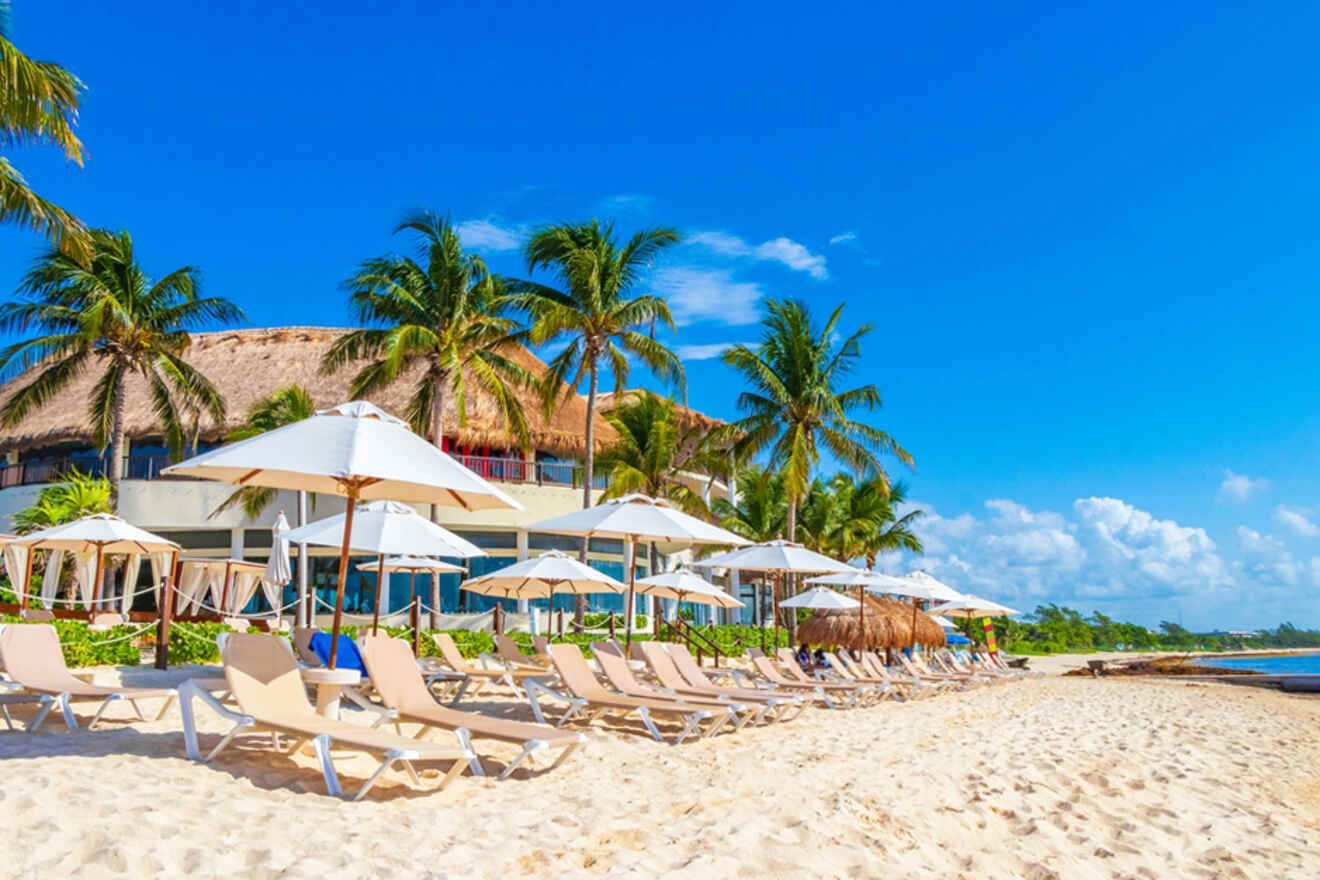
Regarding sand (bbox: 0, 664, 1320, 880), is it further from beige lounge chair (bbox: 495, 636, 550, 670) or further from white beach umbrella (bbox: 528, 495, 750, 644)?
beige lounge chair (bbox: 495, 636, 550, 670)

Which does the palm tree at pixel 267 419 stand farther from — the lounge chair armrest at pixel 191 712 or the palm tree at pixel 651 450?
the lounge chair armrest at pixel 191 712

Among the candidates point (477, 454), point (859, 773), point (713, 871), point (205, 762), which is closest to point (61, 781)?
point (205, 762)

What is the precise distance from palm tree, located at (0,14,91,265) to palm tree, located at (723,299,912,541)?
14129mm

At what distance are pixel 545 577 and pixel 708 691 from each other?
4.37m

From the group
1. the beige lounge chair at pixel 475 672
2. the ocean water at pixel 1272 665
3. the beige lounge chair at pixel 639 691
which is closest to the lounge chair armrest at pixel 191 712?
the beige lounge chair at pixel 639 691

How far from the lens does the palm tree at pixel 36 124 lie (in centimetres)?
1039

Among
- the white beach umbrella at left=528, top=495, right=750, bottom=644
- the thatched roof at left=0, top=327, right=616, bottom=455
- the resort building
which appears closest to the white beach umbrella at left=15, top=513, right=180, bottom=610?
the white beach umbrella at left=528, top=495, right=750, bottom=644

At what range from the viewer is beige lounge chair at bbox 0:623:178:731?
20.1ft

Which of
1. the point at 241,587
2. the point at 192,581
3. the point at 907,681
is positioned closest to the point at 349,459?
the point at 907,681

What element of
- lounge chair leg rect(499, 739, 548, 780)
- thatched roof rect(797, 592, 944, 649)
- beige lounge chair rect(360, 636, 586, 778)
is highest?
thatched roof rect(797, 592, 944, 649)

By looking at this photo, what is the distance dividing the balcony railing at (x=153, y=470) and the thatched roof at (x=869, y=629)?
24.2 ft

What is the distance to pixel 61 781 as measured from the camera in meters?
4.42

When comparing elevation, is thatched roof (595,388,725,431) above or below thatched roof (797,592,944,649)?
above

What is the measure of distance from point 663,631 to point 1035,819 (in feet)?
51.1
